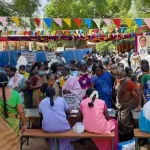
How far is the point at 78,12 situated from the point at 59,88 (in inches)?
860

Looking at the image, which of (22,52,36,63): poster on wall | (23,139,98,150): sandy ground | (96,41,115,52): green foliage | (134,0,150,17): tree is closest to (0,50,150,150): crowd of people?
(23,139,98,150): sandy ground

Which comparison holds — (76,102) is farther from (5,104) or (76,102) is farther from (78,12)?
(78,12)

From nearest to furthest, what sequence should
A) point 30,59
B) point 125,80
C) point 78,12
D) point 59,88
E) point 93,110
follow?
point 93,110, point 125,80, point 59,88, point 30,59, point 78,12

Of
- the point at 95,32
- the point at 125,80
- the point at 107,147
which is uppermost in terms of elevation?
the point at 95,32

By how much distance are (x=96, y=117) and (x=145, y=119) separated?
761 mm

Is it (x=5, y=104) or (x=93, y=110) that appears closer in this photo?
(x=5, y=104)

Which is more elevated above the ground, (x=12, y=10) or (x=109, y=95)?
(x=12, y=10)

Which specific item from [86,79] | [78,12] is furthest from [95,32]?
[86,79]

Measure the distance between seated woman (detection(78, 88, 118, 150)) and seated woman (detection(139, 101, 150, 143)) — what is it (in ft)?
1.74

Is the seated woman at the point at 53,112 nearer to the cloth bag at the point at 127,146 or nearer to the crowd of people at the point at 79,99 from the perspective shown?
the crowd of people at the point at 79,99

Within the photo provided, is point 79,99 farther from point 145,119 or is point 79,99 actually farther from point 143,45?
point 143,45

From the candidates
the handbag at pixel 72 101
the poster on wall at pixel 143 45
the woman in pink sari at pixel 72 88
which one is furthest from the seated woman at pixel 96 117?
the poster on wall at pixel 143 45

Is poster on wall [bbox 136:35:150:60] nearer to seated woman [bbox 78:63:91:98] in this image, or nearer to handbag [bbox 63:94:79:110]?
seated woman [bbox 78:63:91:98]

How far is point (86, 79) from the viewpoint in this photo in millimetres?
6879
